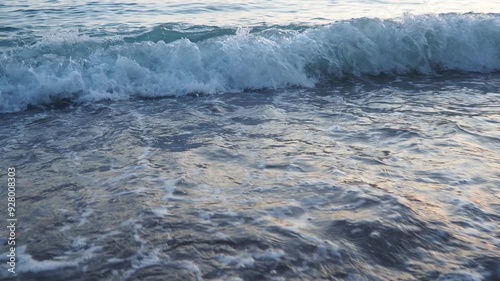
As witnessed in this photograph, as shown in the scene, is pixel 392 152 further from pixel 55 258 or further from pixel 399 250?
pixel 55 258

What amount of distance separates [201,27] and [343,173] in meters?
7.36

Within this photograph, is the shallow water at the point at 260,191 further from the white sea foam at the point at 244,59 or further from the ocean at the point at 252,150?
the white sea foam at the point at 244,59

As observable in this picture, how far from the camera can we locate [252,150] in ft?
17.0

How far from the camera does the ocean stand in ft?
10.5

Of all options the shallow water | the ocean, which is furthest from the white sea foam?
the shallow water

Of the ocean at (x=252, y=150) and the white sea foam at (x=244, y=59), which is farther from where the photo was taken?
the white sea foam at (x=244, y=59)

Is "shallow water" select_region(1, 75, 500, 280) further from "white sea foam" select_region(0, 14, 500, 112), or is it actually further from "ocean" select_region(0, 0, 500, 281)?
"white sea foam" select_region(0, 14, 500, 112)

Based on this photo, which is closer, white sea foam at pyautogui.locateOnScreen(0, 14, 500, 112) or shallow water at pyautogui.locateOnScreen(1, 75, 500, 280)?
shallow water at pyautogui.locateOnScreen(1, 75, 500, 280)

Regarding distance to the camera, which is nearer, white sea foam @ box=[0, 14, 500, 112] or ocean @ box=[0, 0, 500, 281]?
ocean @ box=[0, 0, 500, 281]

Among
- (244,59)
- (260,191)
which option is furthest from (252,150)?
(244,59)

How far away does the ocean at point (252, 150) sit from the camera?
10.5 feet

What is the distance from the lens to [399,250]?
321 centimetres

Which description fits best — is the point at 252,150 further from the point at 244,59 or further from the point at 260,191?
the point at 244,59

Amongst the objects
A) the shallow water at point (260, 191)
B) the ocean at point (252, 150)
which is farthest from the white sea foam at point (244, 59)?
the shallow water at point (260, 191)
